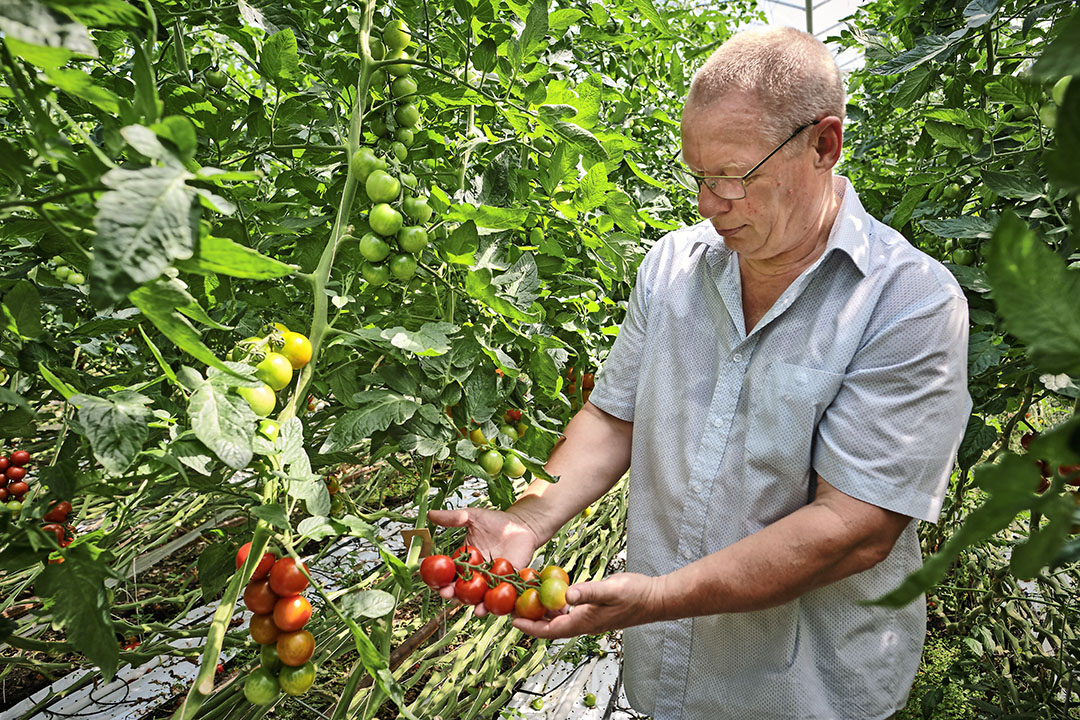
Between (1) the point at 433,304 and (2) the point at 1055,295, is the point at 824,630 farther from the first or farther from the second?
(2) the point at 1055,295

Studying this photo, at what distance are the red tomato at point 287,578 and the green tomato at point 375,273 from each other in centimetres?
36

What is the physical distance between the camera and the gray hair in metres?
1.12

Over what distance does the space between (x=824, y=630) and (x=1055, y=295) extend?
1083 millimetres

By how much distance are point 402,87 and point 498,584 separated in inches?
28.9

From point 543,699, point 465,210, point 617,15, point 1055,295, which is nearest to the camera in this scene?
point 1055,295

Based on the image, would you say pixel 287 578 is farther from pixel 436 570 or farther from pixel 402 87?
pixel 402 87

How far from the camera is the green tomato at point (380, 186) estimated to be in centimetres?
91

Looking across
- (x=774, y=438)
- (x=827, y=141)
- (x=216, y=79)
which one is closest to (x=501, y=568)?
(x=774, y=438)

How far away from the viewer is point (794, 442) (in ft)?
3.82

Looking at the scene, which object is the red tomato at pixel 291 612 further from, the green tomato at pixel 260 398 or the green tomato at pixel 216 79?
the green tomato at pixel 216 79

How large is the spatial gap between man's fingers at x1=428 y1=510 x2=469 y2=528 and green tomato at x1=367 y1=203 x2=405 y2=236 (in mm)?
465

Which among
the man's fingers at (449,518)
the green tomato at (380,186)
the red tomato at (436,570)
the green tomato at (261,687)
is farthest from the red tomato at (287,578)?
the green tomato at (380,186)

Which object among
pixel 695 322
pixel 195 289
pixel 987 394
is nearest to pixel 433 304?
pixel 195 289

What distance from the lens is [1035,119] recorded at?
1.26 metres
